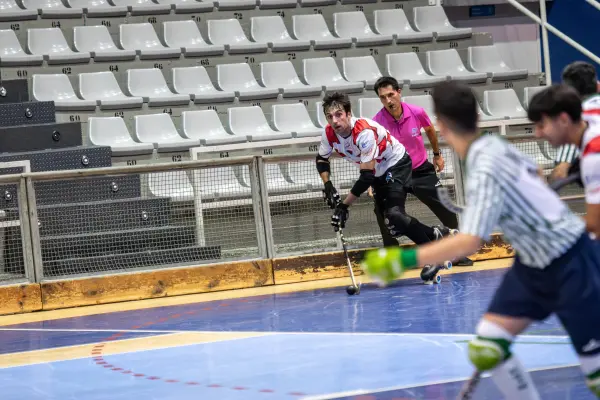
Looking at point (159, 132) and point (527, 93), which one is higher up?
point (527, 93)

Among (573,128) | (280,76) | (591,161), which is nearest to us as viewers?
(573,128)

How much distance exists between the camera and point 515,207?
383 cm

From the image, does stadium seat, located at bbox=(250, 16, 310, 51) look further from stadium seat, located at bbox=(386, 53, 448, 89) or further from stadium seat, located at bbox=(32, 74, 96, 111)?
stadium seat, located at bbox=(32, 74, 96, 111)

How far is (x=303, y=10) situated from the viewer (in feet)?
50.1

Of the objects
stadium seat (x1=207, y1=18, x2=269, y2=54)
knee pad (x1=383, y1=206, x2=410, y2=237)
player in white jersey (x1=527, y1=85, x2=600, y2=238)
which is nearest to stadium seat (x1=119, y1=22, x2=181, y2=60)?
stadium seat (x1=207, y1=18, x2=269, y2=54)

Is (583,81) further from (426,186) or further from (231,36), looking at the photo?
(231,36)

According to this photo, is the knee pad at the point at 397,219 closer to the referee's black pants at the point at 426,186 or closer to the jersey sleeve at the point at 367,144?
the referee's black pants at the point at 426,186

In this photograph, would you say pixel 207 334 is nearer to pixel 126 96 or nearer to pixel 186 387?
pixel 186 387

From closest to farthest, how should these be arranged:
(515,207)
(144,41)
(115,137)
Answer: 1. (515,207)
2. (115,137)
3. (144,41)

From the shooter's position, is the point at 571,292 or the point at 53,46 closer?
the point at 571,292

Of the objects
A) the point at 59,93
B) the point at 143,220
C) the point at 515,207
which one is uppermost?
the point at 59,93

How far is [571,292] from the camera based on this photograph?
3.89m

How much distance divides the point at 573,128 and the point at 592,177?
243 mm

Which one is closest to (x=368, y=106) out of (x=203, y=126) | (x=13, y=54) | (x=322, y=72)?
(x=322, y=72)
